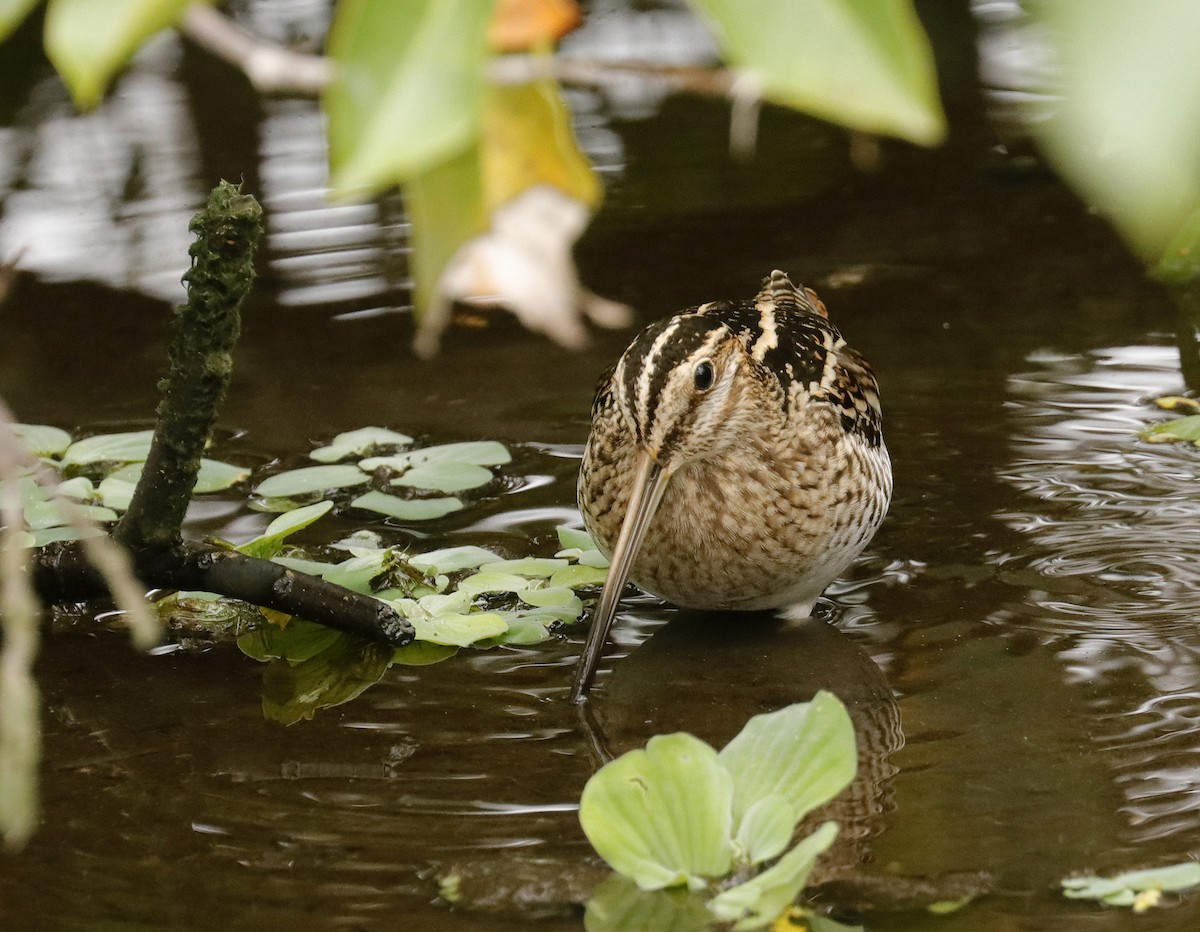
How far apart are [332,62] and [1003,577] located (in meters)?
3.54

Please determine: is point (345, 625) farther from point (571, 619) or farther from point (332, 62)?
point (332, 62)

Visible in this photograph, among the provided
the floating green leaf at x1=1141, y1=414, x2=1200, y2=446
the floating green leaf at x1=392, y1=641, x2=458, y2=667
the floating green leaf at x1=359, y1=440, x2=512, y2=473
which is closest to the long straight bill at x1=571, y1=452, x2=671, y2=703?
the floating green leaf at x1=392, y1=641, x2=458, y2=667

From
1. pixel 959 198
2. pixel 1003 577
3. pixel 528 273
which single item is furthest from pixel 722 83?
pixel 959 198

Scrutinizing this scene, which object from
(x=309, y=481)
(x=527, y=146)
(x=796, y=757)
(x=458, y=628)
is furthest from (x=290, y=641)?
(x=527, y=146)

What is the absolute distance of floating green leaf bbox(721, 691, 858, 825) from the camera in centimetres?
265

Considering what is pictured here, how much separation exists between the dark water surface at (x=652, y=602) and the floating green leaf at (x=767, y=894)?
0.52 ft

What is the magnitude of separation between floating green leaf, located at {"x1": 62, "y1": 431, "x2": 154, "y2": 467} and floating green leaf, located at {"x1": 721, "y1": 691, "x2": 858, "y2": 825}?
225cm

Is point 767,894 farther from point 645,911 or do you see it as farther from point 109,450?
point 109,450

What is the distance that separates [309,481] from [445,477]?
0.36m

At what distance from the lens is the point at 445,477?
4.34m

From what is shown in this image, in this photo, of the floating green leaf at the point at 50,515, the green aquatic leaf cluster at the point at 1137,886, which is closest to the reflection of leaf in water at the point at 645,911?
the green aquatic leaf cluster at the point at 1137,886

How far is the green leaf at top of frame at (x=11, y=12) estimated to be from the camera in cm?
55

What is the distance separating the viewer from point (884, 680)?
353 centimetres

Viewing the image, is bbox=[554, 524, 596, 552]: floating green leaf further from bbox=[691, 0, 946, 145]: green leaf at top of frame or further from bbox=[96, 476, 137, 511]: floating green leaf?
bbox=[691, 0, 946, 145]: green leaf at top of frame
